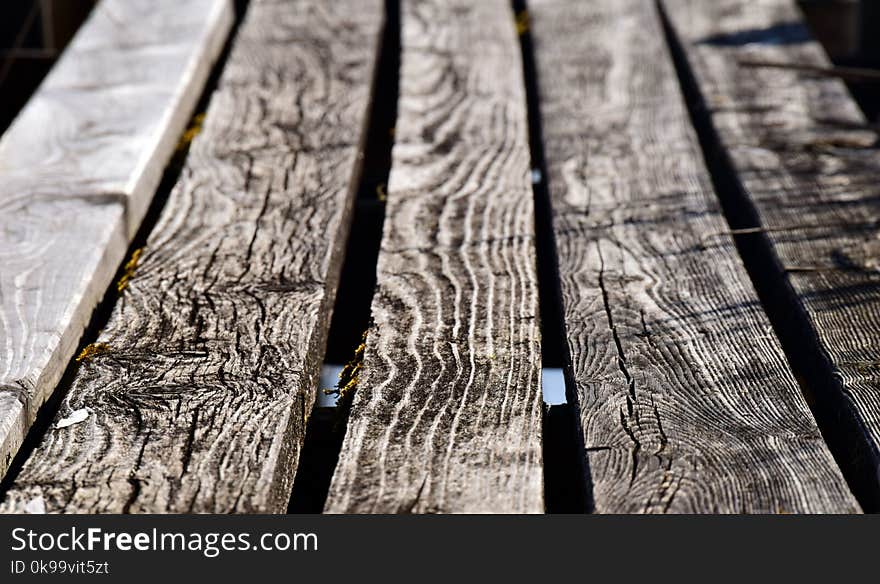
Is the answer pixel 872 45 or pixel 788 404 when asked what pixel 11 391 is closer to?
pixel 788 404

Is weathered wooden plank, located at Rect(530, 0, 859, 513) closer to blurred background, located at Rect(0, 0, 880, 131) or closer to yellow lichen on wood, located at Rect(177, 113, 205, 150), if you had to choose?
yellow lichen on wood, located at Rect(177, 113, 205, 150)

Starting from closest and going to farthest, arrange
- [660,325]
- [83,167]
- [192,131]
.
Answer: [660,325] < [83,167] < [192,131]

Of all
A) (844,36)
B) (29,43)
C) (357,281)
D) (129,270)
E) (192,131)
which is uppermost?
(129,270)

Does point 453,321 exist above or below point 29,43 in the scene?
above

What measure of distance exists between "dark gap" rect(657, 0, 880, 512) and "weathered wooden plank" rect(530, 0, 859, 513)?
0.25 feet

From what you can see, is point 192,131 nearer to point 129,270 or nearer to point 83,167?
point 83,167

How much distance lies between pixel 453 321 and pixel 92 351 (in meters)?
0.66

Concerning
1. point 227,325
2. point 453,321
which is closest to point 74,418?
point 227,325

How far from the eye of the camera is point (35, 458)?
169 centimetres

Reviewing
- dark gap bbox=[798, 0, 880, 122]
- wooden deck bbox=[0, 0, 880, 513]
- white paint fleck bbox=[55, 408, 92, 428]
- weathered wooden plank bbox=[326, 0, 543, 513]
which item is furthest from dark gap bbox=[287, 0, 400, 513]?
dark gap bbox=[798, 0, 880, 122]

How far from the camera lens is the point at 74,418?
5.82 ft

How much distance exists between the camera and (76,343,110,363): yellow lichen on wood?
6.36 feet

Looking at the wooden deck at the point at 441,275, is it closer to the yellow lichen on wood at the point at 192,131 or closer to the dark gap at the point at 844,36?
the yellow lichen on wood at the point at 192,131

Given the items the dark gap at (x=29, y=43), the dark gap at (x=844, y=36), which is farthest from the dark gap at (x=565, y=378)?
the dark gap at (x=29, y=43)
